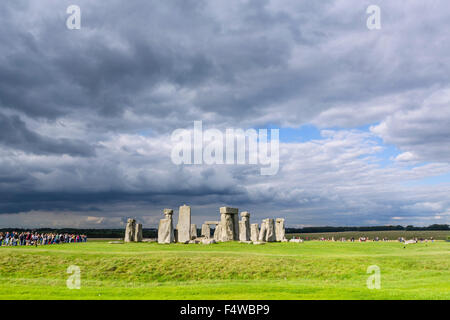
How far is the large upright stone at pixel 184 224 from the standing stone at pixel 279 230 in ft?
35.8

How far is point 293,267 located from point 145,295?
11.0 m

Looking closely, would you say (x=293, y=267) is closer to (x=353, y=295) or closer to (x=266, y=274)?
(x=266, y=274)

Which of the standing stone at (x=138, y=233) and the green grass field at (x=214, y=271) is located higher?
the standing stone at (x=138, y=233)

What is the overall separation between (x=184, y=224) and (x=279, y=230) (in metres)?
11.5

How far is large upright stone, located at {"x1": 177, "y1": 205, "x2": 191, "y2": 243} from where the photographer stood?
3684 centimetres

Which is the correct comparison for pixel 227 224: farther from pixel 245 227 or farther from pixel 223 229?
pixel 245 227

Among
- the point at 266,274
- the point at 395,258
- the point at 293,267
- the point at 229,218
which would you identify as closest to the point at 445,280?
the point at 395,258

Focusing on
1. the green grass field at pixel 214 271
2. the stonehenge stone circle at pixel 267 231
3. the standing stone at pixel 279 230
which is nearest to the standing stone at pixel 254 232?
the standing stone at pixel 279 230

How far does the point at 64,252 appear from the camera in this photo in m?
26.2

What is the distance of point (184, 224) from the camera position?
37.2 m

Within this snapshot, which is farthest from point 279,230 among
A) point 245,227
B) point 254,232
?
point 254,232

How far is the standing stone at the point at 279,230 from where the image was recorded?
4211 cm

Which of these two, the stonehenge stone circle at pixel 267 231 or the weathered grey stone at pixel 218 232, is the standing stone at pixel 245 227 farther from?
the stonehenge stone circle at pixel 267 231
